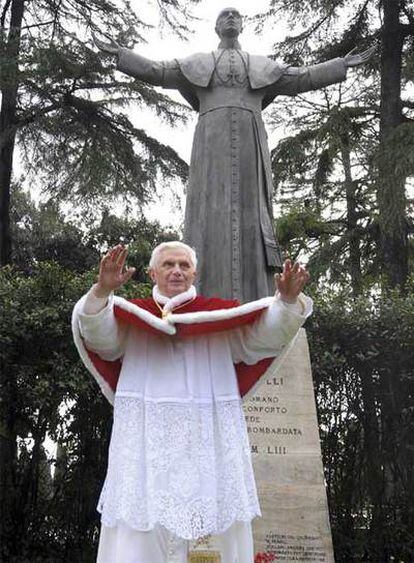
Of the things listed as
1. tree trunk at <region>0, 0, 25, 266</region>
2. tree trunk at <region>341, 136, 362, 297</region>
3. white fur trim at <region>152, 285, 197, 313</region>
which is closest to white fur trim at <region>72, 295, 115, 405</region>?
white fur trim at <region>152, 285, 197, 313</region>

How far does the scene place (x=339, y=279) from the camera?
44.5 ft

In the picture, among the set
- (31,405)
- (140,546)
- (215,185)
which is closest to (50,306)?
(31,405)

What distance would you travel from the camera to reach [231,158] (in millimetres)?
5586

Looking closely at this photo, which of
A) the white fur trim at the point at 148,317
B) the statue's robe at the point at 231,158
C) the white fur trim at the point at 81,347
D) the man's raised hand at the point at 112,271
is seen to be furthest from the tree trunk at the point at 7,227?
the man's raised hand at the point at 112,271

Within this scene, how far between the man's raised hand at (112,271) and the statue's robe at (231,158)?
277 centimetres

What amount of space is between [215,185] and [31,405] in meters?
2.87

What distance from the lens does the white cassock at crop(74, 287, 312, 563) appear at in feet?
7.91

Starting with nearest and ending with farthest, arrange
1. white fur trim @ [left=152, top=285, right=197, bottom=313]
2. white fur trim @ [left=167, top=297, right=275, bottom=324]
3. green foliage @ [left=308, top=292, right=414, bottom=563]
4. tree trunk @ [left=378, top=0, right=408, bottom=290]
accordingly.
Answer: white fur trim @ [left=167, top=297, right=275, bottom=324] → white fur trim @ [left=152, top=285, right=197, bottom=313] → green foliage @ [left=308, top=292, right=414, bottom=563] → tree trunk @ [left=378, top=0, right=408, bottom=290]

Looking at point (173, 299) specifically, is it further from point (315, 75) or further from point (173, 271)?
point (315, 75)

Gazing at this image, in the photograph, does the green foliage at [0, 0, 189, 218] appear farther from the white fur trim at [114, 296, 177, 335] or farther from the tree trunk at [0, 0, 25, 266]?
the white fur trim at [114, 296, 177, 335]

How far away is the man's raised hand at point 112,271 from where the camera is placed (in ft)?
8.17

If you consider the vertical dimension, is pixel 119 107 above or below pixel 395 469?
above

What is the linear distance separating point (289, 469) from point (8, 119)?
10.3 metres

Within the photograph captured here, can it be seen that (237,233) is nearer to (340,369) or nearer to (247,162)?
(247,162)
